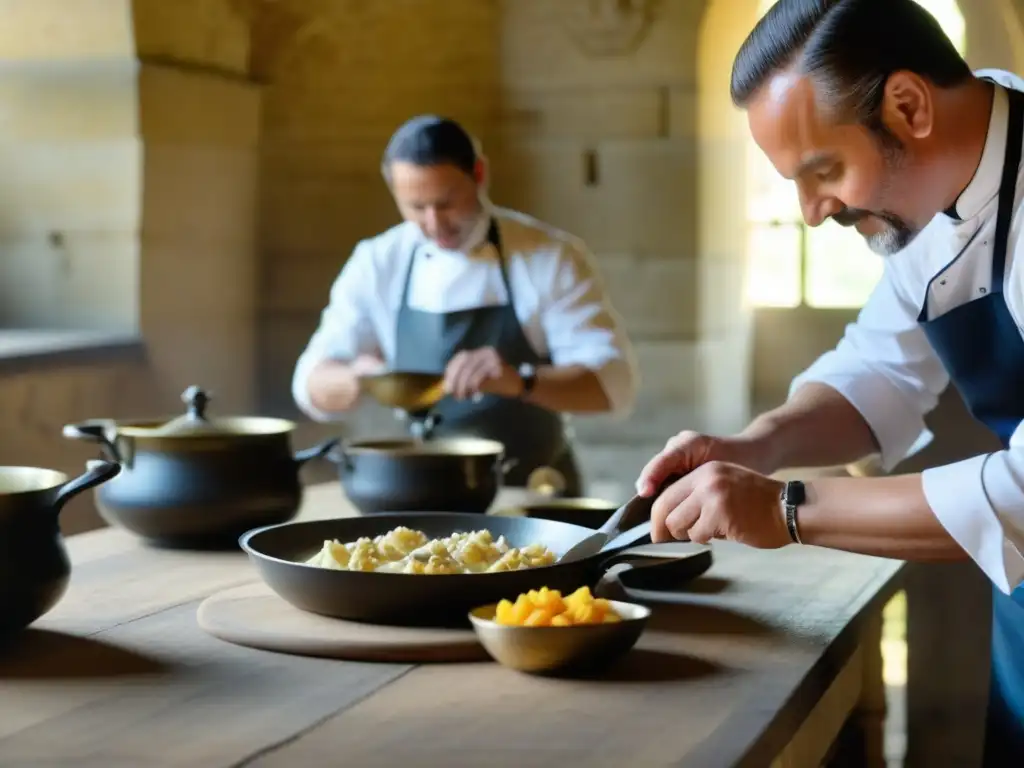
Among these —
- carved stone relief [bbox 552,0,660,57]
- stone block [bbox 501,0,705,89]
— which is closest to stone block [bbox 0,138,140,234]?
stone block [bbox 501,0,705,89]

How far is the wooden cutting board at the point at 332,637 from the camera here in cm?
145

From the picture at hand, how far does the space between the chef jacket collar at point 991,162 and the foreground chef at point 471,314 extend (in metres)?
1.44

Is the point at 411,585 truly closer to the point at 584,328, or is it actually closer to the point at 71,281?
the point at 584,328

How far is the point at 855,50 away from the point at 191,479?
1.02 metres

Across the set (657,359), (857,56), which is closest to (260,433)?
(857,56)

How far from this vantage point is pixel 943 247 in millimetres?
1889

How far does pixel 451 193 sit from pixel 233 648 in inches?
68.5

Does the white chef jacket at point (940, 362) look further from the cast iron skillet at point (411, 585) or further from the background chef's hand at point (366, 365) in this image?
the background chef's hand at point (366, 365)

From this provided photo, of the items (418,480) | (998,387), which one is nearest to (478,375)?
(418,480)

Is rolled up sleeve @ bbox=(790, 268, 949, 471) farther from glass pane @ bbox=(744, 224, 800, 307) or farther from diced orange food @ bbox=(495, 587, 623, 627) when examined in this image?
glass pane @ bbox=(744, 224, 800, 307)

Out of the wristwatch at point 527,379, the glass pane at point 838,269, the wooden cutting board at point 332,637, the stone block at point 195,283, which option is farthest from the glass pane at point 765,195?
the wooden cutting board at point 332,637

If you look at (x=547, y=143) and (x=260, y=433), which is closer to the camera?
(x=260, y=433)

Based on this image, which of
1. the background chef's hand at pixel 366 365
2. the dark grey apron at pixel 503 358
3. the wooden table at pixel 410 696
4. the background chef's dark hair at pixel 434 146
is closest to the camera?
the wooden table at pixel 410 696

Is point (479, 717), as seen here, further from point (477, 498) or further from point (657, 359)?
point (657, 359)
